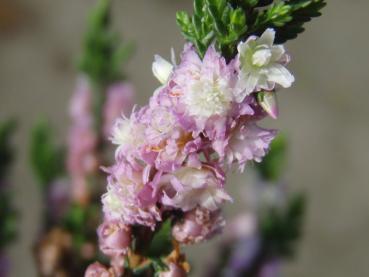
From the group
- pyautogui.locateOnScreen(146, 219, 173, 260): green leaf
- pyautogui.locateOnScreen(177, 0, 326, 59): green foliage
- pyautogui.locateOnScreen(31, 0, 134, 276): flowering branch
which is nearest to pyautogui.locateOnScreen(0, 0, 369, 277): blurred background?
pyautogui.locateOnScreen(31, 0, 134, 276): flowering branch

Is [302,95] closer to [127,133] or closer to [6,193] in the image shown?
[6,193]

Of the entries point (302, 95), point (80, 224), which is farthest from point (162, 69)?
point (302, 95)

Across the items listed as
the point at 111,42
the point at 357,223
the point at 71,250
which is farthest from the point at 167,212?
the point at 357,223

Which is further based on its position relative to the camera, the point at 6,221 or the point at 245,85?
the point at 6,221

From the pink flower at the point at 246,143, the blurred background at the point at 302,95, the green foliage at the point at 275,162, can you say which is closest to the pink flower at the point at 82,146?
the green foliage at the point at 275,162

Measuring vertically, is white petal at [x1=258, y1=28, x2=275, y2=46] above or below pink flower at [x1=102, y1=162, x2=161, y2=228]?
above

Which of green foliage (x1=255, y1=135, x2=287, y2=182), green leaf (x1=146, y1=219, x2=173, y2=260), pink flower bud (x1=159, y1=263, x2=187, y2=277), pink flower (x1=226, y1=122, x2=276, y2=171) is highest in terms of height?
green foliage (x1=255, y1=135, x2=287, y2=182)

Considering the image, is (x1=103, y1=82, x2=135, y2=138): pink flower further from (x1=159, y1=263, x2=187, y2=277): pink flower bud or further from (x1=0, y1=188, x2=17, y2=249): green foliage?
(x1=159, y1=263, x2=187, y2=277): pink flower bud

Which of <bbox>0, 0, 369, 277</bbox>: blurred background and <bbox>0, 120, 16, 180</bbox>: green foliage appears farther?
<bbox>0, 0, 369, 277</bbox>: blurred background
